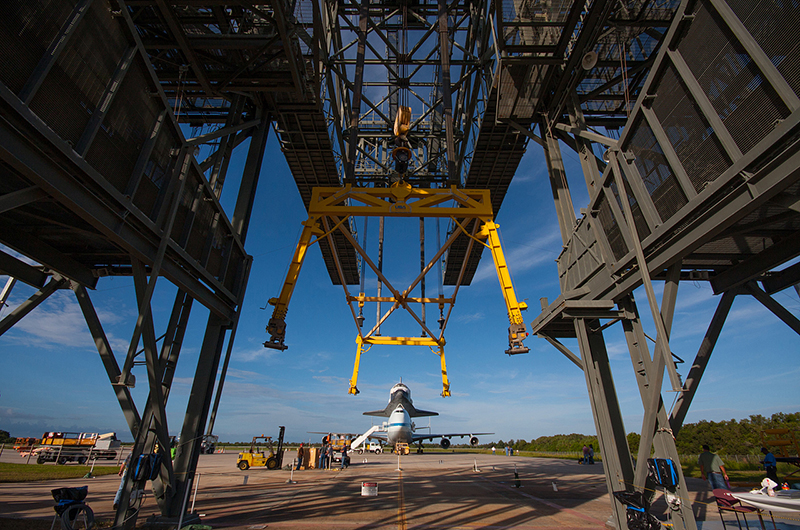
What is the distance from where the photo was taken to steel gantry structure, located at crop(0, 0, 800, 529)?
5691 mm

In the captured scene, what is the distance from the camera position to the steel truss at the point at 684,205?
18.8 feet

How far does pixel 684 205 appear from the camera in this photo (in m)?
7.43

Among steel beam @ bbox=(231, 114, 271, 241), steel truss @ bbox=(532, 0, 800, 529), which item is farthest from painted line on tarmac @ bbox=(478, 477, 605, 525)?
steel beam @ bbox=(231, 114, 271, 241)

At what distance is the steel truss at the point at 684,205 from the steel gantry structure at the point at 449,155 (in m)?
0.04

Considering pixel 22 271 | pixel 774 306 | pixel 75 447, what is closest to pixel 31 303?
pixel 22 271

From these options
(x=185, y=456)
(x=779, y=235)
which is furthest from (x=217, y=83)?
(x=779, y=235)

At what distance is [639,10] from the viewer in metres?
11.9

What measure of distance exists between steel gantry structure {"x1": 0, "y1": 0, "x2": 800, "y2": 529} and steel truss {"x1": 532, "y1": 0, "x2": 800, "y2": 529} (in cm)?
4

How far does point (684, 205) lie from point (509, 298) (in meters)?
4.81

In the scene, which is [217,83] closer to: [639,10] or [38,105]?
[38,105]

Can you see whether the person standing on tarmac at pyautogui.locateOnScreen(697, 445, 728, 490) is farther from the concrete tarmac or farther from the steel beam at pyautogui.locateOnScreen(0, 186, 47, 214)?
the steel beam at pyautogui.locateOnScreen(0, 186, 47, 214)

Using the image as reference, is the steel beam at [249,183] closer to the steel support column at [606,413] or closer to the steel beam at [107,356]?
the steel beam at [107,356]

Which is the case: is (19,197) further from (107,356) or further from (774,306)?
(774,306)

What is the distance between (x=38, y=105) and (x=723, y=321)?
607 inches
